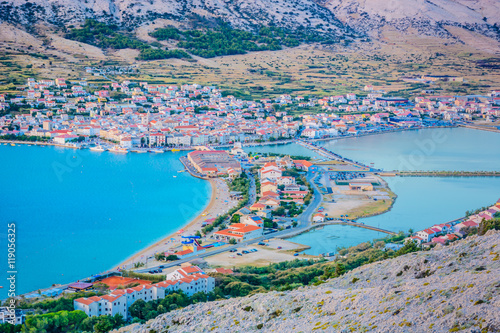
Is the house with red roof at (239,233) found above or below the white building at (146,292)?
below

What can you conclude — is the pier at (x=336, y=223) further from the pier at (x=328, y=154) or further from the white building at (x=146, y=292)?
the pier at (x=328, y=154)

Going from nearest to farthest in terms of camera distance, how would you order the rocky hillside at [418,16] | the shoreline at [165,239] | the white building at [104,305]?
the white building at [104,305], the shoreline at [165,239], the rocky hillside at [418,16]

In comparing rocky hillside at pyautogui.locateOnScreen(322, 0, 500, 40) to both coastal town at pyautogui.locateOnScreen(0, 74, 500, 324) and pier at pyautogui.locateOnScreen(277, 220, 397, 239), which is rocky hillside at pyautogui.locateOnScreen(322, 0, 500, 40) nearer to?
coastal town at pyautogui.locateOnScreen(0, 74, 500, 324)

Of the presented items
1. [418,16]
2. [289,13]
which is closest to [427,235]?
[289,13]

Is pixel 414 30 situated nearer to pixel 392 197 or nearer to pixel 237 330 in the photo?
pixel 392 197

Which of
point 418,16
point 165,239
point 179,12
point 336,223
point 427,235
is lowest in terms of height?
point 165,239

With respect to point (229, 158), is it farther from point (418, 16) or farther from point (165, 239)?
point (418, 16)

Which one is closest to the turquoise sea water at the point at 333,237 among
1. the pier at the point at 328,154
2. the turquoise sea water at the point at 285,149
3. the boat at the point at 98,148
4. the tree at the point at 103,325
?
the tree at the point at 103,325

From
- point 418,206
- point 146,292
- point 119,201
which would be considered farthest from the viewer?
point 119,201

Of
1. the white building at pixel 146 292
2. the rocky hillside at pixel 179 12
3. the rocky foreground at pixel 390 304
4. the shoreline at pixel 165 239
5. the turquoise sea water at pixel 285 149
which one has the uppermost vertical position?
the rocky hillside at pixel 179 12
